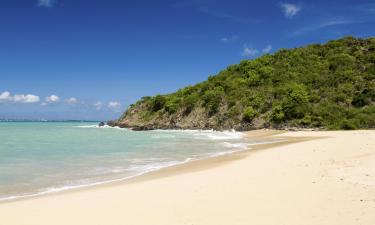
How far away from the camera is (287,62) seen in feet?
245

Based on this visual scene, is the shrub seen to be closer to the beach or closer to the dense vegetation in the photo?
the dense vegetation

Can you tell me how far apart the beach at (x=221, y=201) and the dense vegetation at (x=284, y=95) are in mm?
36544

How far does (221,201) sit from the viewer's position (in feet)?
28.6

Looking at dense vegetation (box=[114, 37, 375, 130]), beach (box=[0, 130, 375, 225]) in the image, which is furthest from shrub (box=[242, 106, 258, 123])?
beach (box=[0, 130, 375, 225])

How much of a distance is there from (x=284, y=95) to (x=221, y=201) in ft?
174

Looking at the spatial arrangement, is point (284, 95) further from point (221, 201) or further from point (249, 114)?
point (221, 201)

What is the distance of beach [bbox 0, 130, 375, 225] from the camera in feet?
24.1

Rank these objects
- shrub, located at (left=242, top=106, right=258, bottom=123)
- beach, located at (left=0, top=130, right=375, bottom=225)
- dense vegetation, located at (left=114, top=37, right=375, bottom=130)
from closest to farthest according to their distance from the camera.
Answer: beach, located at (left=0, top=130, right=375, bottom=225), dense vegetation, located at (left=114, top=37, right=375, bottom=130), shrub, located at (left=242, top=106, right=258, bottom=123)

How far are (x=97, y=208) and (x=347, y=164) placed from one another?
890cm

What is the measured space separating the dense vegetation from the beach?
36544 mm

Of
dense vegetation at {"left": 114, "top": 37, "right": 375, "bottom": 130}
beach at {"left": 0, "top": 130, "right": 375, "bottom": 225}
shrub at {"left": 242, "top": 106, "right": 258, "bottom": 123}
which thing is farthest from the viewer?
shrub at {"left": 242, "top": 106, "right": 258, "bottom": 123}

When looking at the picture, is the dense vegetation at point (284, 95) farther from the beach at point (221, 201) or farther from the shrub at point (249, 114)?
the beach at point (221, 201)

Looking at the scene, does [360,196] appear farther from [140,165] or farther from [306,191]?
[140,165]

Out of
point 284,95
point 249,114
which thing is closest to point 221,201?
point 249,114
